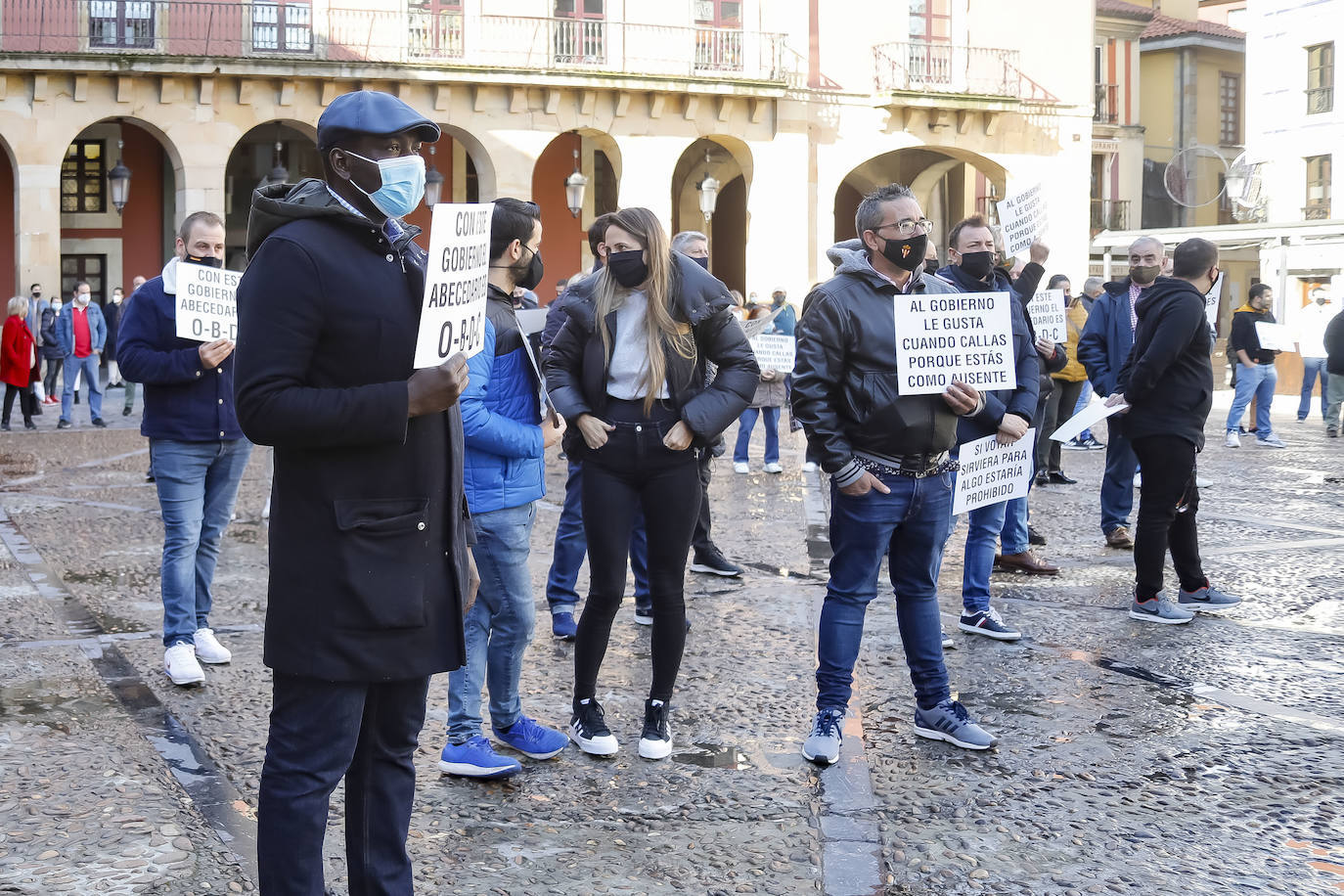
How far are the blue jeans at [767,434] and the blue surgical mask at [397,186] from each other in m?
10.3

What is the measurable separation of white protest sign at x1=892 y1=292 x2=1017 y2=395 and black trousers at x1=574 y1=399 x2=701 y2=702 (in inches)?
32.7

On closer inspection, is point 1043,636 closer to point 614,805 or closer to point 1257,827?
point 1257,827

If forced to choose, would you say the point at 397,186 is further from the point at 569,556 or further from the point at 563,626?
the point at 569,556

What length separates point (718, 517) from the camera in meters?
10.4

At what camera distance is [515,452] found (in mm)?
4605

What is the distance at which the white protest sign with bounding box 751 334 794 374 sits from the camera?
1315 cm

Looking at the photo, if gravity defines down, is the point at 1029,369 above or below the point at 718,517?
above

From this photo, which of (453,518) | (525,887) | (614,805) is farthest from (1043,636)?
(453,518)

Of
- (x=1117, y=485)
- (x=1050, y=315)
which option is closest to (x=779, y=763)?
(x=1117, y=485)

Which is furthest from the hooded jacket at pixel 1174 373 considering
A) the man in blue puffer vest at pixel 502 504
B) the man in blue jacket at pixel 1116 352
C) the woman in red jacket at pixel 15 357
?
the woman in red jacket at pixel 15 357

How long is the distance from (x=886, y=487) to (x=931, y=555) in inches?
14.4

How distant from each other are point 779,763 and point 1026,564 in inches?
154

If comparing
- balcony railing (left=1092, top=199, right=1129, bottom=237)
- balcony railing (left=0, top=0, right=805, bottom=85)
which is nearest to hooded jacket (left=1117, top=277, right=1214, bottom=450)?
balcony railing (left=0, top=0, right=805, bottom=85)

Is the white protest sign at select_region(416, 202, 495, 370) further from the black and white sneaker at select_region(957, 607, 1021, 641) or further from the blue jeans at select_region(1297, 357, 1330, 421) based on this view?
the blue jeans at select_region(1297, 357, 1330, 421)
